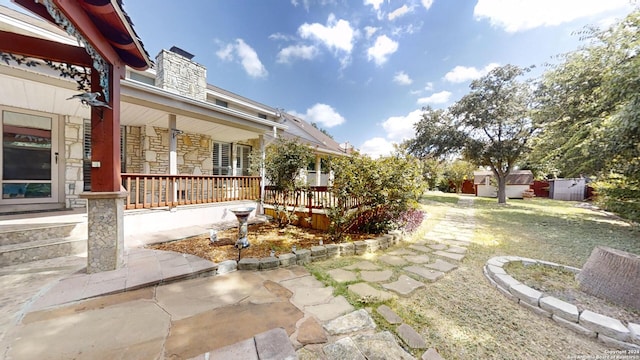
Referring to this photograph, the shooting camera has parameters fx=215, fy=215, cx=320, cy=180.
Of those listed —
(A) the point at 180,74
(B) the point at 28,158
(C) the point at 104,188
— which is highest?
(A) the point at 180,74

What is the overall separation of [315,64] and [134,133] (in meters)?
10.8

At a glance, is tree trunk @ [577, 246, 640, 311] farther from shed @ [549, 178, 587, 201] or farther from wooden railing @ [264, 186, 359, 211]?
shed @ [549, 178, 587, 201]

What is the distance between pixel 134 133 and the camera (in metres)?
6.89

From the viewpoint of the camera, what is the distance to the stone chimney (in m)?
7.80

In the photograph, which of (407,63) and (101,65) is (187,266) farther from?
(407,63)

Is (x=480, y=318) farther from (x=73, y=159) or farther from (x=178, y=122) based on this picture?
(x=73, y=159)

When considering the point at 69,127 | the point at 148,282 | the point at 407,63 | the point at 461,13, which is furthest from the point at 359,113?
the point at 148,282

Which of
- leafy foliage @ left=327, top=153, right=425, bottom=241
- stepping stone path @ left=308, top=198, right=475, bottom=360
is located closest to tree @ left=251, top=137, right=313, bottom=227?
leafy foliage @ left=327, top=153, right=425, bottom=241

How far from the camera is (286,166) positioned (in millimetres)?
5469

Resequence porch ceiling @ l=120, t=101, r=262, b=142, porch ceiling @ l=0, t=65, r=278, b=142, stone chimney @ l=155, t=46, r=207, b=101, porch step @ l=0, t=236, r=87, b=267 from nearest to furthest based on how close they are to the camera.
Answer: porch step @ l=0, t=236, r=87, b=267 < porch ceiling @ l=0, t=65, r=278, b=142 < porch ceiling @ l=120, t=101, r=262, b=142 < stone chimney @ l=155, t=46, r=207, b=101

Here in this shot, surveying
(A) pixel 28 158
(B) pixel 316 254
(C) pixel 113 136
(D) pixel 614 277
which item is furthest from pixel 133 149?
(D) pixel 614 277

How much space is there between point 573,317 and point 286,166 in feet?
16.6

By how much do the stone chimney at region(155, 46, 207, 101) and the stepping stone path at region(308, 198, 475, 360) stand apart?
813 cm

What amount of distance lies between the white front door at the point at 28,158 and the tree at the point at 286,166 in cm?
503
